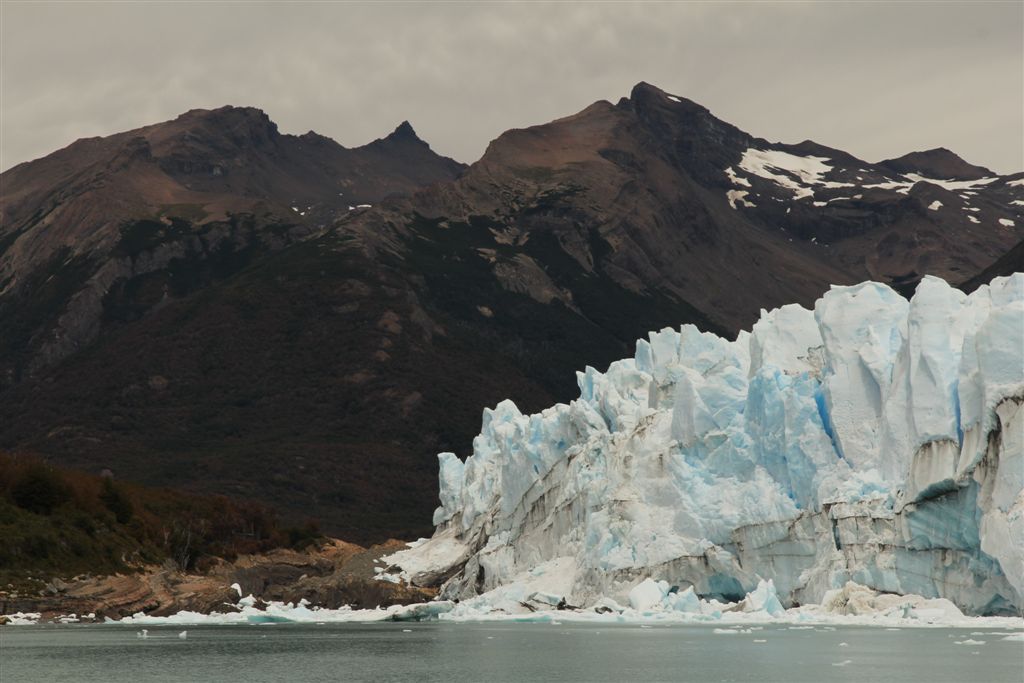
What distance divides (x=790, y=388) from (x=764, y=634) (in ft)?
39.7

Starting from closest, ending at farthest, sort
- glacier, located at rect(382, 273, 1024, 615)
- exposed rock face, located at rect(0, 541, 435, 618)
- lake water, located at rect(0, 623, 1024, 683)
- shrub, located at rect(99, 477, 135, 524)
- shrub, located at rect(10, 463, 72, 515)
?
1. lake water, located at rect(0, 623, 1024, 683)
2. glacier, located at rect(382, 273, 1024, 615)
3. exposed rock face, located at rect(0, 541, 435, 618)
4. shrub, located at rect(10, 463, 72, 515)
5. shrub, located at rect(99, 477, 135, 524)

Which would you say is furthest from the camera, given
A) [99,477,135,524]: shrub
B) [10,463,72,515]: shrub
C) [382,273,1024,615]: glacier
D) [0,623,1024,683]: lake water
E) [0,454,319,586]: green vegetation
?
[99,477,135,524]: shrub

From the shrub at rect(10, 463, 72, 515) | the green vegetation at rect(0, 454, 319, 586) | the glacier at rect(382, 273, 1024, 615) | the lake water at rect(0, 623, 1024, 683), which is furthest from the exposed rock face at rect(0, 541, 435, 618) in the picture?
the glacier at rect(382, 273, 1024, 615)

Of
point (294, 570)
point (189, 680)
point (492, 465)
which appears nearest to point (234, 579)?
point (294, 570)

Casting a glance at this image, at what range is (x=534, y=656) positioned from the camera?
166 feet

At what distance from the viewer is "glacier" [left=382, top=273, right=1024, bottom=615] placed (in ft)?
167

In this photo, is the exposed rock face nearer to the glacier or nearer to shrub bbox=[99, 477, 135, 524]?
shrub bbox=[99, 477, 135, 524]

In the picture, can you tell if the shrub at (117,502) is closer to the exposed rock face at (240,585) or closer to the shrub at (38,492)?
the shrub at (38,492)

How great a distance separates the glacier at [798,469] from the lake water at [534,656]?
90.5 inches

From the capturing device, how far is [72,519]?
84.8 m

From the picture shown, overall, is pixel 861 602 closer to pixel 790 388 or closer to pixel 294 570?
pixel 790 388

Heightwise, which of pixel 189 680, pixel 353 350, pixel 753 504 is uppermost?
pixel 353 350

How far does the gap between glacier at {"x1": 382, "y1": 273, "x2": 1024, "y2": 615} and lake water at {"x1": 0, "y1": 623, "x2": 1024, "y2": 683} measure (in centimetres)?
230

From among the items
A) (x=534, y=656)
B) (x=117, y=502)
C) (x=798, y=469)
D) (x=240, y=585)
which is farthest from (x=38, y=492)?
(x=798, y=469)
